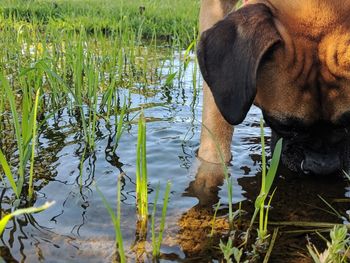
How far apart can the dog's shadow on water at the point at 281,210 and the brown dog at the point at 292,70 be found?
108 millimetres

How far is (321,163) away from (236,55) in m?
0.57

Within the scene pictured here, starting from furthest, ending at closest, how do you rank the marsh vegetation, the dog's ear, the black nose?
the black nose → the dog's ear → the marsh vegetation

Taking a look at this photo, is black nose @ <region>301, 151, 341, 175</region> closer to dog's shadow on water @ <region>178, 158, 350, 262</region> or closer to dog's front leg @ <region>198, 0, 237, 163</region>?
dog's shadow on water @ <region>178, 158, 350, 262</region>

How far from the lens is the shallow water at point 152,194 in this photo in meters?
1.48

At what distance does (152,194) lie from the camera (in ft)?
6.23

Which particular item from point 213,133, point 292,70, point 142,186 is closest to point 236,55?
point 292,70

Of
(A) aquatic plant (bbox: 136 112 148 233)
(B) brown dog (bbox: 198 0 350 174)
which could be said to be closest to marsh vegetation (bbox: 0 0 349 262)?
(A) aquatic plant (bbox: 136 112 148 233)

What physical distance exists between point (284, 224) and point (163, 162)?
0.72 meters

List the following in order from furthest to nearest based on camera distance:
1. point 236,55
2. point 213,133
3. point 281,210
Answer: point 213,133 → point 281,210 → point 236,55

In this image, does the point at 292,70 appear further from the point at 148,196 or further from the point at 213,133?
the point at 148,196

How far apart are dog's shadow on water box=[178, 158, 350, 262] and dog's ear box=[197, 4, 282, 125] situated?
0.36 metres

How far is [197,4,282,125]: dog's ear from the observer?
64.0 inches

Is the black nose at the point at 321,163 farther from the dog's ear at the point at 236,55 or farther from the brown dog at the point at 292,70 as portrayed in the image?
the dog's ear at the point at 236,55

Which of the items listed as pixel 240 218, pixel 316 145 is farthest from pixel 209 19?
pixel 240 218
